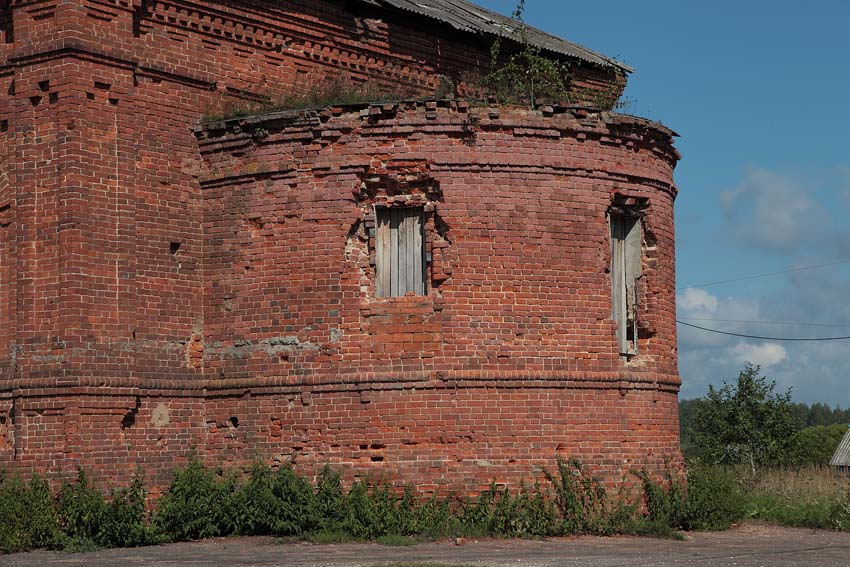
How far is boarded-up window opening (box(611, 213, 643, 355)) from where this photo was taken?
14.6 m

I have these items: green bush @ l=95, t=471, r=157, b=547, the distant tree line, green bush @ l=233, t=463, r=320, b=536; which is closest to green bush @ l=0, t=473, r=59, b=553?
green bush @ l=95, t=471, r=157, b=547

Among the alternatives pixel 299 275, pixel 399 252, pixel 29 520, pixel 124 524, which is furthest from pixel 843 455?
pixel 29 520

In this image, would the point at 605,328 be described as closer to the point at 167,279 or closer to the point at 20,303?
the point at 167,279

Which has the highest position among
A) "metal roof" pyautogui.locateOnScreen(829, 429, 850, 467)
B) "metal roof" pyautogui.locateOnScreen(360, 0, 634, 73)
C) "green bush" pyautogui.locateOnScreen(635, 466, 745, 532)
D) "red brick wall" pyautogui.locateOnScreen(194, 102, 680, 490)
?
"metal roof" pyautogui.locateOnScreen(360, 0, 634, 73)

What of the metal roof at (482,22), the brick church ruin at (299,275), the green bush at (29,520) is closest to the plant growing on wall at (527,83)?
the brick church ruin at (299,275)

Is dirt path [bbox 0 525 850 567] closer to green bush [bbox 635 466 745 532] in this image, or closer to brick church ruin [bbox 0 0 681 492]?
green bush [bbox 635 466 745 532]

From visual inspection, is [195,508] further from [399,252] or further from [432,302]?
[399,252]

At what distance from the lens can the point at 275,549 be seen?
1234 cm

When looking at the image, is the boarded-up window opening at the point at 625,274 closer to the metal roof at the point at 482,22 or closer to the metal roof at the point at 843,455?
the metal roof at the point at 482,22

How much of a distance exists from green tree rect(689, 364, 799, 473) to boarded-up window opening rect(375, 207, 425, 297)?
1411 cm

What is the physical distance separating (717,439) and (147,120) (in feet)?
56.1

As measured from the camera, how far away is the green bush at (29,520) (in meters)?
12.6

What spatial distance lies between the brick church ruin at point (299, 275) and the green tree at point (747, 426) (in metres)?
12.5

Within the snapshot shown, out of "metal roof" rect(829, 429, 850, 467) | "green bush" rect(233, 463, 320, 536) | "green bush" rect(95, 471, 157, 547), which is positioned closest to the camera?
"green bush" rect(95, 471, 157, 547)
